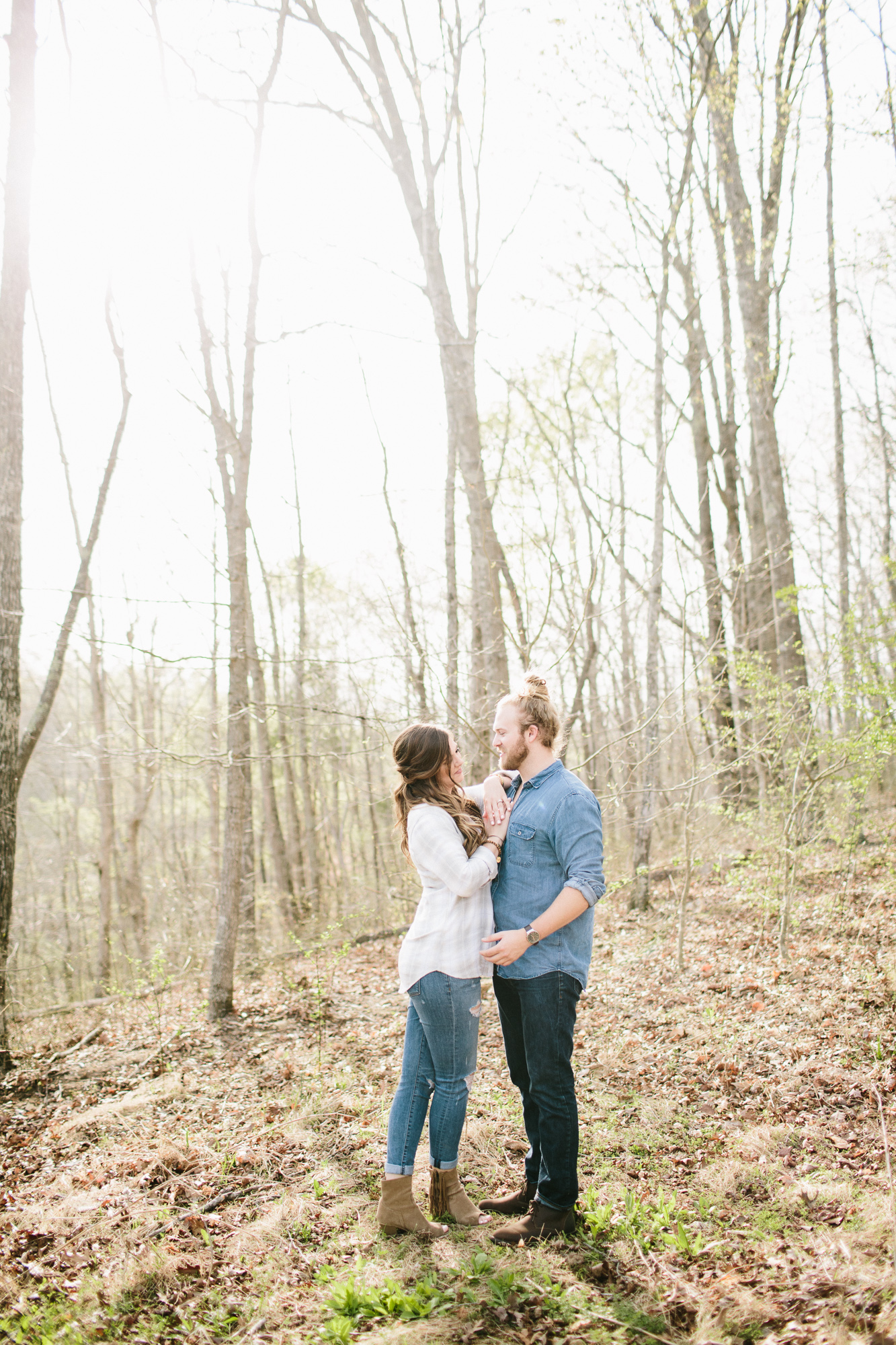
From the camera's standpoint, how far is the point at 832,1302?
222 cm

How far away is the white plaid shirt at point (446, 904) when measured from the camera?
2.69 metres

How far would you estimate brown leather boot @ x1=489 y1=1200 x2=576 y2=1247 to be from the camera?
269 centimetres

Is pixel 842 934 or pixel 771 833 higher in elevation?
pixel 771 833

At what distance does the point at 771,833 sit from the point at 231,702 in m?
4.68

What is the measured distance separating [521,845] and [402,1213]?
4.44 ft

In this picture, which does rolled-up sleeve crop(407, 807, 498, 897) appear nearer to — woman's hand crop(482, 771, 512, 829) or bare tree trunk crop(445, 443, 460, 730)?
woman's hand crop(482, 771, 512, 829)

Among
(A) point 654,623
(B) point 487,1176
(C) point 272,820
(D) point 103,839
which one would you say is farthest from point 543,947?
(D) point 103,839

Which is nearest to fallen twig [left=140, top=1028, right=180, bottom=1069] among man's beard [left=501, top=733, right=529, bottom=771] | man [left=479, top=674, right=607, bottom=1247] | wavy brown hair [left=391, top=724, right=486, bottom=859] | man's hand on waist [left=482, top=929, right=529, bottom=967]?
man [left=479, top=674, right=607, bottom=1247]

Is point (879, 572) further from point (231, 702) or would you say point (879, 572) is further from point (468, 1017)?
point (468, 1017)

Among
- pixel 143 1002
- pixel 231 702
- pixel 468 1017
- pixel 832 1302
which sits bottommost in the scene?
pixel 143 1002

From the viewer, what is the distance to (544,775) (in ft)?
9.48

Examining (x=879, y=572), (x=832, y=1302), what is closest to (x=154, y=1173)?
(x=832, y=1302)

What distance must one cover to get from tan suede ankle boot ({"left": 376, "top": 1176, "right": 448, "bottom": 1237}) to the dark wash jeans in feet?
1.37

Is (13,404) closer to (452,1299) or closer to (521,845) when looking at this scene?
(521,845)
